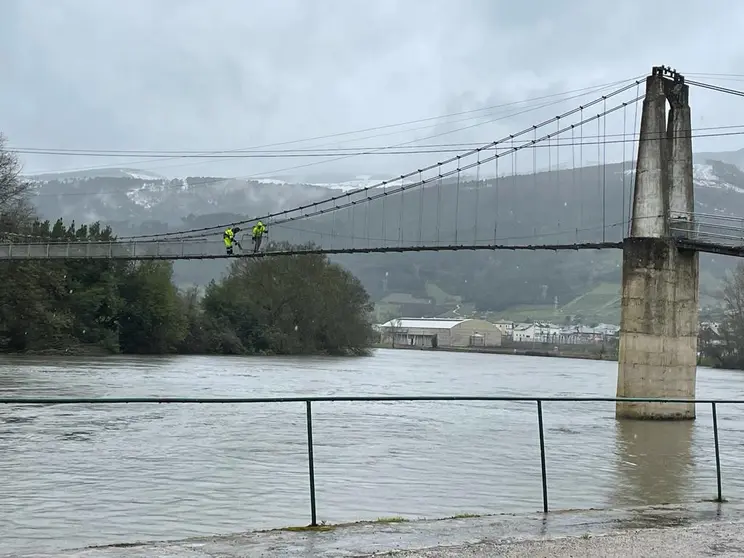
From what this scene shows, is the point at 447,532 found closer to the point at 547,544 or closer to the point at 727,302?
the point at 547,544

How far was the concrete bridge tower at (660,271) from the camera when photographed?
35.5m

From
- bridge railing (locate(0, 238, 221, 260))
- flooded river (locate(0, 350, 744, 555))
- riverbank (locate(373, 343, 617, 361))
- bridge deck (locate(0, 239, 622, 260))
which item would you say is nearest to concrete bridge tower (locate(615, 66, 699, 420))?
flooded river (locate(0, 350, 744, 555))

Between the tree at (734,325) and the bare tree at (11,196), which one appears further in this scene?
the tree at (734,325)

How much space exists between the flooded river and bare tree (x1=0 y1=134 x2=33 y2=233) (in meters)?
35.5

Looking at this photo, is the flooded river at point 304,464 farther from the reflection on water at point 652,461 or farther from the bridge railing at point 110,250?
the bridge railing at point 110,250

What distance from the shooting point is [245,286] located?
103188mm

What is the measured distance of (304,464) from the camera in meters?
19.1

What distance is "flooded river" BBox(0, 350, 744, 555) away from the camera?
1267 centimetres

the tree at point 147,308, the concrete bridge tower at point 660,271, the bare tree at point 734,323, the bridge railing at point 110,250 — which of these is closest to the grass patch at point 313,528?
the concrete bridge tower at point 660,271

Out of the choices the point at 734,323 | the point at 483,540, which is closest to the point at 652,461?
the point at 483,540

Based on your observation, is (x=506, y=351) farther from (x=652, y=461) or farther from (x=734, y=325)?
(x=652, y=461)

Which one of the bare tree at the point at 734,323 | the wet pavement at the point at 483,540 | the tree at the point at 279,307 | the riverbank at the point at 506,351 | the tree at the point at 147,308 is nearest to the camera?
the wet pavement at the point at 483,540

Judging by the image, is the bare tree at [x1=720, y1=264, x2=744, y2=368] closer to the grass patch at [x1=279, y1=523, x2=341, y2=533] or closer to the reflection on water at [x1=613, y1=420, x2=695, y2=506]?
the reflection on water at [x1=613, y1=420, x2=695, y2=506]

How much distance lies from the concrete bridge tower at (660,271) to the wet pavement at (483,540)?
2567cm
